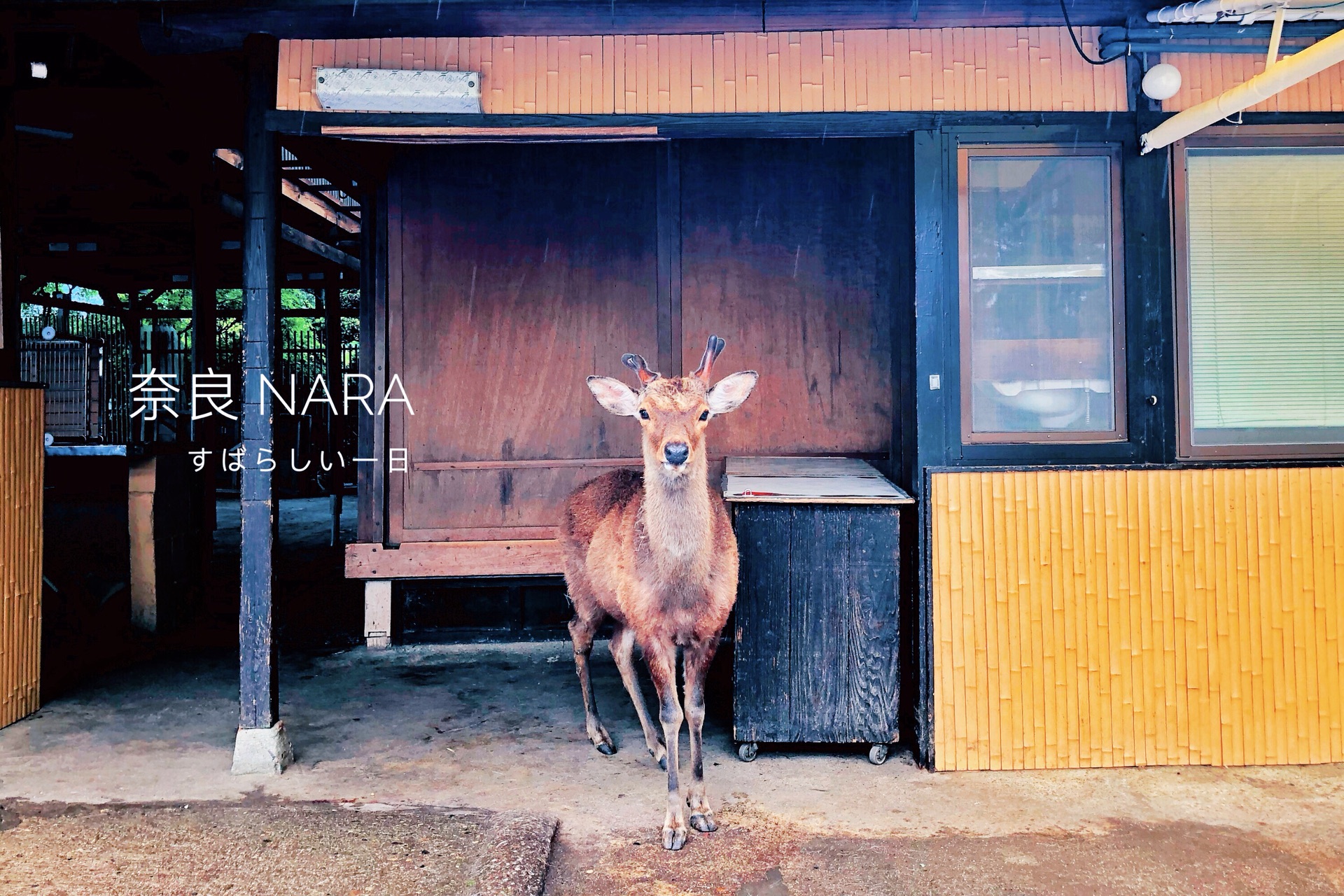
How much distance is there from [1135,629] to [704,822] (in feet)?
7.26

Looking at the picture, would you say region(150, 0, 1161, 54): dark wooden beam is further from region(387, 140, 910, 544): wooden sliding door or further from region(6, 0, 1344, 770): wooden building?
region(387, 140, 910, 544): wooden sliding door

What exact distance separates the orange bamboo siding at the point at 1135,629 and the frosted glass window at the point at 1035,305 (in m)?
0.37

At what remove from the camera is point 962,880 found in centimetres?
306

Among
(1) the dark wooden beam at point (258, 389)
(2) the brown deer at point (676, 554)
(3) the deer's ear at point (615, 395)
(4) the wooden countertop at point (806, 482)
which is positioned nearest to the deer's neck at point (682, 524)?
(2) the brown deer at point (676, 554)

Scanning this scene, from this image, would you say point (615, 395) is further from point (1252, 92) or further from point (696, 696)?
point (1252, 92)

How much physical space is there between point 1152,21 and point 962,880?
3.71 meters

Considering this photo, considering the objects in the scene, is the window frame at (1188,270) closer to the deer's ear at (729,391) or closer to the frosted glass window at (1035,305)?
the frosted glass window at (1035,305)

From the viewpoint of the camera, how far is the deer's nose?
335 cm

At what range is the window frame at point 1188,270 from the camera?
4.06 metres

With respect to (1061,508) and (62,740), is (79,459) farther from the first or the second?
(1061,508)

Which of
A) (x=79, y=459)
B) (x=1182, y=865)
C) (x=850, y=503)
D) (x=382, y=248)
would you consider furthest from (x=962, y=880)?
(x=79, y=459)

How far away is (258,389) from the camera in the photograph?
4133 millimetres

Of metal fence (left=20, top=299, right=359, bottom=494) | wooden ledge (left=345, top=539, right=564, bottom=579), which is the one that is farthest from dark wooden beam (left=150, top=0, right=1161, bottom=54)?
metal fence (left=20, top=299, right=359, bottom=494)

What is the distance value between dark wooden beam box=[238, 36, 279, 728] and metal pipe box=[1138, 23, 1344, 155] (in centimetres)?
408
